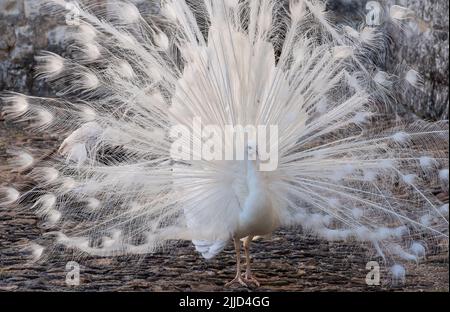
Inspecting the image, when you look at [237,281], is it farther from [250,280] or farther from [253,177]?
[253,177]

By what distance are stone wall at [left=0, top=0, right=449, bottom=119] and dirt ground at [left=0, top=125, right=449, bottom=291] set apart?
4.33 ft

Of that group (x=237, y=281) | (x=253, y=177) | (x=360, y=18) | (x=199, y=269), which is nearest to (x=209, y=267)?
(x=199, y=269)

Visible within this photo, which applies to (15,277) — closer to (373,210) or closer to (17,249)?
(17,249)

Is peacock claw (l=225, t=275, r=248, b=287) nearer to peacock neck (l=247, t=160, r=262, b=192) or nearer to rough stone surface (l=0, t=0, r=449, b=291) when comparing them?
rough stone surface (l=0, t=0, r=449, b=291)

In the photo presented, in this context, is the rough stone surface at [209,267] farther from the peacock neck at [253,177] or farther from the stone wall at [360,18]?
the peacock neck at [253,177]

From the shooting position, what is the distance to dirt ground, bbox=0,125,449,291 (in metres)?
3.51

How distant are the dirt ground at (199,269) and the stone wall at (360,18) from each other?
4.33 ft

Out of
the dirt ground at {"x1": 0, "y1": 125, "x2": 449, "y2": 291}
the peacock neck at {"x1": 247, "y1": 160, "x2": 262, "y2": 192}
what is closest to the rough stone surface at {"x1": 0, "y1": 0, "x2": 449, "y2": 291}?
the dirt ground at {"x1": 0, "y1": 125, "x2": 449, "y2": 291}

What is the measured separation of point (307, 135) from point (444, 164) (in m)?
0.72

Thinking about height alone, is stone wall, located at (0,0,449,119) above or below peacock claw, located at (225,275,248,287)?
above

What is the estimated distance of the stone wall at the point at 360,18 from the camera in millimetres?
4957

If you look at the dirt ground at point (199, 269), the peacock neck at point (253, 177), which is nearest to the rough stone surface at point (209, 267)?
the dirt ground at point (199, 269)

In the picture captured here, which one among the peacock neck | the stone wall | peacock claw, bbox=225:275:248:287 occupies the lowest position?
peacock claw, bbox=225:275:248:287

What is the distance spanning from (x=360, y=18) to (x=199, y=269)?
2.34 meters
